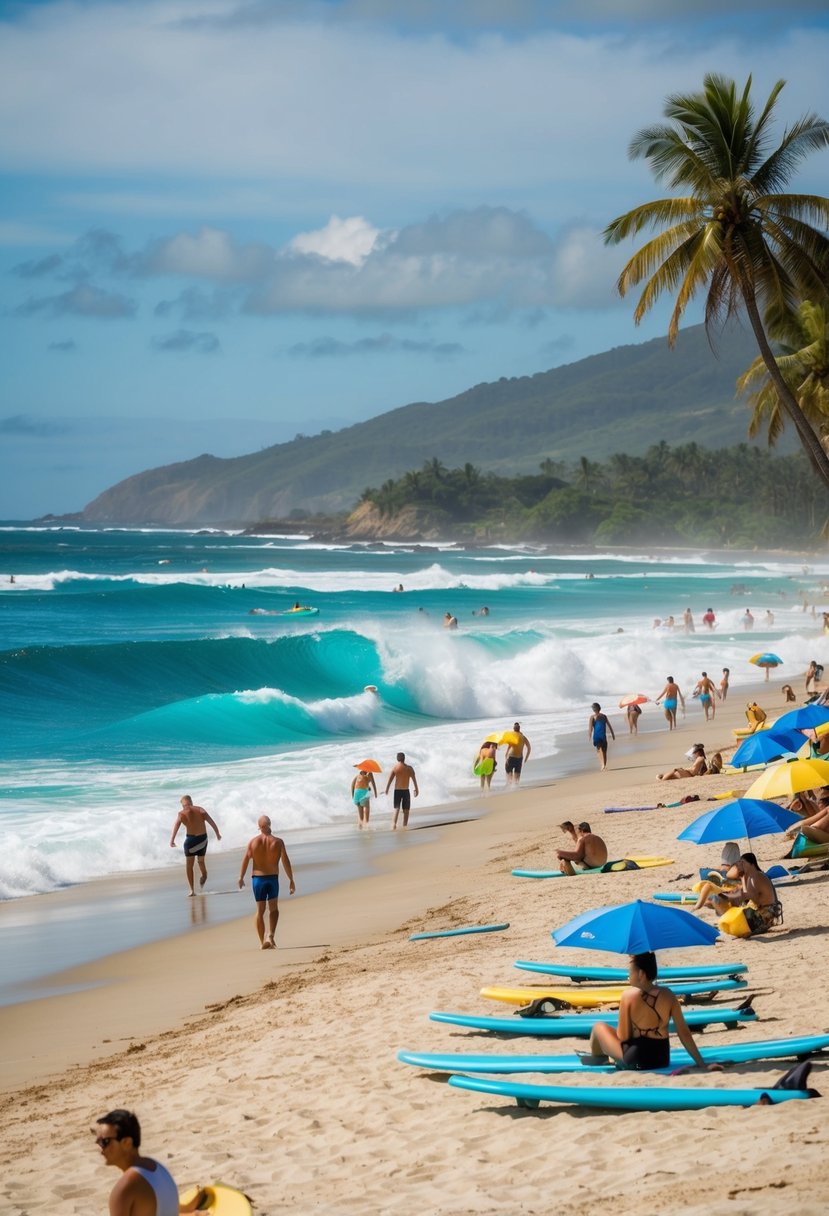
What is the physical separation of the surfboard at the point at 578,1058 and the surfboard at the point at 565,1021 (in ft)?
1.08

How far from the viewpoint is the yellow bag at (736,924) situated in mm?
9639

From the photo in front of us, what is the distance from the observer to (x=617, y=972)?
8.98 m

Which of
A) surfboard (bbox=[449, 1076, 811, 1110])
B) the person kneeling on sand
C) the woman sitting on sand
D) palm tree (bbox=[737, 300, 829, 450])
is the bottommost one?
the woman sitting on sand

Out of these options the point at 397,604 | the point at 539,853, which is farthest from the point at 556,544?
the point at 539,853

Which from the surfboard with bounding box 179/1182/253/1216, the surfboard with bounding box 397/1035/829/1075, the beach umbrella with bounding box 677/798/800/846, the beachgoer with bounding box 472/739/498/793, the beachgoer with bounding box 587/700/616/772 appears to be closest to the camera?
the surfboard with bounding box 179/1182/253/1216

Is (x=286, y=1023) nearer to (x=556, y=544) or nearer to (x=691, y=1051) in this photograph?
(x=691, y=1051)

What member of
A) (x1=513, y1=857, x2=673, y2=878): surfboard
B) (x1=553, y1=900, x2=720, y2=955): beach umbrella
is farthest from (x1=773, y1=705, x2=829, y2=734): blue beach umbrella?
(x1=553, y1=900, x2=720, y2=955): beach umbrella

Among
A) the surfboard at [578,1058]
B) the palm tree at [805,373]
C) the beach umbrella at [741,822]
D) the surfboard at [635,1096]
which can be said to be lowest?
the surfboard at [578,1058]

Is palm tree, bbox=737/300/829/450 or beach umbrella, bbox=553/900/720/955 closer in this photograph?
beach umbrella, bbox=553/900/720/955

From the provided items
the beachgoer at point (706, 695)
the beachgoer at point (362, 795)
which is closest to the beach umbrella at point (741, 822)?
the beachgoer at point (362, 795)

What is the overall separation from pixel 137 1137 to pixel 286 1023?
4.10 meters

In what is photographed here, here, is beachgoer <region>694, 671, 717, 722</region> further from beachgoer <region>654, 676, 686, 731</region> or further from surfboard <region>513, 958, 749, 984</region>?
surfboard <region>513, 958, 749, 984</region>

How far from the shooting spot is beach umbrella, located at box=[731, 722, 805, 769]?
528 inches

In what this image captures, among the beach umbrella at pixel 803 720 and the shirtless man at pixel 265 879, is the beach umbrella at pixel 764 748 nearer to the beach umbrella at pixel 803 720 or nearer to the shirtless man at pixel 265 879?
the beach umbrella at pixel 803 720
